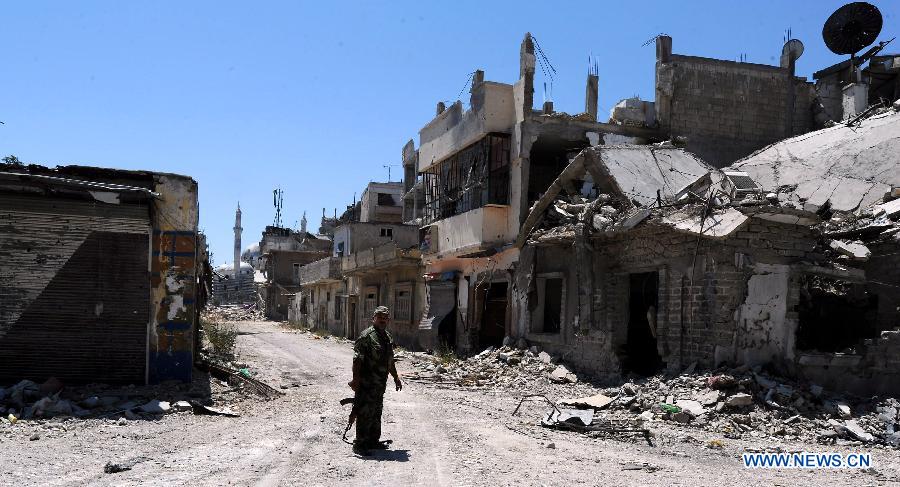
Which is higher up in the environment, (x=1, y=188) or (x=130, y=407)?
(x=1, y=188)

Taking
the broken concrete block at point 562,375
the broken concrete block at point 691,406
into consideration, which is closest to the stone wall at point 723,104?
the broken concrete block at point 562,375

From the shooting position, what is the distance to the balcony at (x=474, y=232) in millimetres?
19062

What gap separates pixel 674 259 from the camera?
12086 mm

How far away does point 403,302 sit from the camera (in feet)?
84.7

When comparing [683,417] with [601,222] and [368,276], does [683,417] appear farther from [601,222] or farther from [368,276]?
[368,276]

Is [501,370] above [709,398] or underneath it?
underneath

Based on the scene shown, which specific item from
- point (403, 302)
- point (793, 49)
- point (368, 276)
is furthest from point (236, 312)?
point (793, 49)

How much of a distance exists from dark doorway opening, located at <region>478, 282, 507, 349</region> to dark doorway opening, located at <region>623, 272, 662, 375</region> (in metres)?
5.45

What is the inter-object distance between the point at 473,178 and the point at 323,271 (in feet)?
57.0

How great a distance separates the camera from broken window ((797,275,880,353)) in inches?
467

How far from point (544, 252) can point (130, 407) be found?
10.2 meters

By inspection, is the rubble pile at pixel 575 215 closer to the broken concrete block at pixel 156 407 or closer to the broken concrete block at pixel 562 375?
the broken concrete block at pixel 562 375

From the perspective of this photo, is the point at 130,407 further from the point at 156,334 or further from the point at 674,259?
the point at 674,259

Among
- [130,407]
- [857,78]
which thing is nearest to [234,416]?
[130,407]
